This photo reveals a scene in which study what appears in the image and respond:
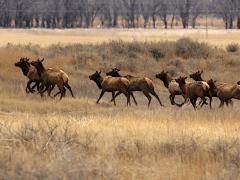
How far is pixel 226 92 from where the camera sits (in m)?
26.1

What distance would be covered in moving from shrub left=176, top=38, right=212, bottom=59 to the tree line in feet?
280

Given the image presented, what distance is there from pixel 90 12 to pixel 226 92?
133m

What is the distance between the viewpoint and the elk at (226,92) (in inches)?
1014

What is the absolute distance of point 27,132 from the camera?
1259cm

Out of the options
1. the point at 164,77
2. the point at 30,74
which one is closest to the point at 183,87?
the point at 164,77

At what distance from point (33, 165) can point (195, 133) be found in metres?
5.38

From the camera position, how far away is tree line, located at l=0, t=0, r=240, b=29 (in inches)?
5556

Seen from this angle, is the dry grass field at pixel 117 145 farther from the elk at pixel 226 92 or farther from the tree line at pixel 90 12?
the tree line at pixel 90 12

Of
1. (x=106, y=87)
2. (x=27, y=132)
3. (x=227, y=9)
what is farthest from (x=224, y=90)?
(x=227, y=9)

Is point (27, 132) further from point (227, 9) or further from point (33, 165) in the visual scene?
point (227, 9)

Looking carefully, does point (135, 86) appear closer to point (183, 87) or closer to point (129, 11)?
point (183, 87)

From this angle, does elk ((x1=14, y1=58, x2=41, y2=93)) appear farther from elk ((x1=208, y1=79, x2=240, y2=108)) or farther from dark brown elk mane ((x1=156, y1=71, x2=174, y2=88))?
elk ((x1=208, y1=79, x2=240, y2=108))

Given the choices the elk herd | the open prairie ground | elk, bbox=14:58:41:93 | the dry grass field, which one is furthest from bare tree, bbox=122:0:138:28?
the dry grass field

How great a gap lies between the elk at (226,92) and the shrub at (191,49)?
26.3 m
